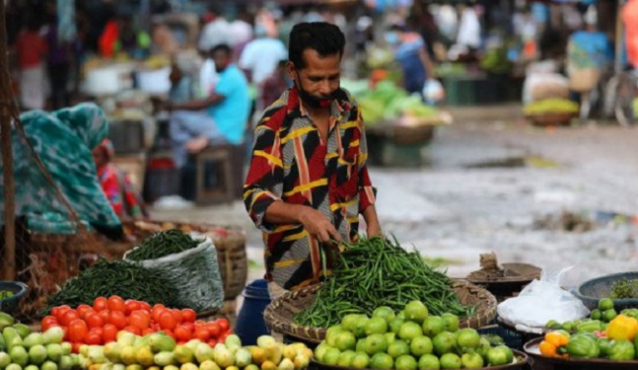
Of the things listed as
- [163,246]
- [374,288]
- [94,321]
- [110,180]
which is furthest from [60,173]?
[374,288]

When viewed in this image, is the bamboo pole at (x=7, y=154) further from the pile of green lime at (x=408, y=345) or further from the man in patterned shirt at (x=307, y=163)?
the pile of green lime at (x=408, y=345)

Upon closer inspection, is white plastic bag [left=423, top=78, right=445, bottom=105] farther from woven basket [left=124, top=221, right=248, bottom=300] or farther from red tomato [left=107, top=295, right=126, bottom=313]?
red tomato [left=107, top=295, right=126, bottom=313]

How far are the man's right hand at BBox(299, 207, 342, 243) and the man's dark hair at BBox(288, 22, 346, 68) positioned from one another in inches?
24.9

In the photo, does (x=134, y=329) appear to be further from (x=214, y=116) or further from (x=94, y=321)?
(x=214, y=116)

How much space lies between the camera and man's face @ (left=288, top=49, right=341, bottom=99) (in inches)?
217

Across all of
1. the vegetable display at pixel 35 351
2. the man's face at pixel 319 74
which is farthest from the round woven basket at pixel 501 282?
the vegetable display at pixel 35 351

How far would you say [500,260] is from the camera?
12.0 meters

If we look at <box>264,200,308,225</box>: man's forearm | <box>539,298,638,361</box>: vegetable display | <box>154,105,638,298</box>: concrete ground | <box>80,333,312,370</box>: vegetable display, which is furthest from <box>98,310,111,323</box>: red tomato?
<box>154,105,638,298</box>: concrete ground

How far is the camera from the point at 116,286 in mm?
6527

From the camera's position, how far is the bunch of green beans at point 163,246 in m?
7.11

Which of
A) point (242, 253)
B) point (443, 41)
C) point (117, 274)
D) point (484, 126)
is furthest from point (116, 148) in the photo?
point (443, 41)

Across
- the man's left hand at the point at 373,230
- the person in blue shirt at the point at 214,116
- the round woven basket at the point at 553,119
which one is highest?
the man's left hand at the point at 373,230

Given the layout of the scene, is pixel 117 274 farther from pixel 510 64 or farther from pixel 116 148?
pixel 510 64

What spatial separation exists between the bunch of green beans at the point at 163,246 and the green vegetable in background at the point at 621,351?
2.85m
